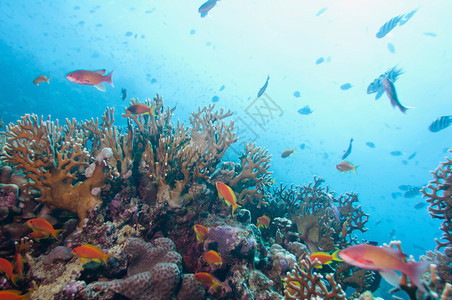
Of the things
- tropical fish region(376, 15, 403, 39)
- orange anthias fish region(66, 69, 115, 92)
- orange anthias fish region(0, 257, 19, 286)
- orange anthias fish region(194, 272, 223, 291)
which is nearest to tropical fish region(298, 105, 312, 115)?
tropical fish region(376, 15, 403, 39)

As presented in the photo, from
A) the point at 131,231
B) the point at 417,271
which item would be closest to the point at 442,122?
the point at 417,271

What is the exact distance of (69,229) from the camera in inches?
117

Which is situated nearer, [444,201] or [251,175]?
[444,201]

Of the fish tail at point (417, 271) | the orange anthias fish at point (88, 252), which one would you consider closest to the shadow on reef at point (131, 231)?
the orange anthias fish at point (88, 252)

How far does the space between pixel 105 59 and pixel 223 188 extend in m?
70.8

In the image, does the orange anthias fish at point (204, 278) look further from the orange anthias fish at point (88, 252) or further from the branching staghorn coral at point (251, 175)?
the branching staghorn coral at point (251, 175)

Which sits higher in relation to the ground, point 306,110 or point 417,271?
point 306,110

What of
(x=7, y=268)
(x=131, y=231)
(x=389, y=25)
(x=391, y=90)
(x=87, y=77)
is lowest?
(x=7, y=268)

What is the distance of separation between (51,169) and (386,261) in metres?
4.60

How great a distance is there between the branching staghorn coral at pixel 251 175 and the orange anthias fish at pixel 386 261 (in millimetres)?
3387

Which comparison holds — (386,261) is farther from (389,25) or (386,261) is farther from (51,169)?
(389,25)

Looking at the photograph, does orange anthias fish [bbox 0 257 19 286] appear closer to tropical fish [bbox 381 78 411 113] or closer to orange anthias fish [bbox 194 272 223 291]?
orange anthias fish [bbox 194 272 223 291]

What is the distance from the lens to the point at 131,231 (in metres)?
3.30

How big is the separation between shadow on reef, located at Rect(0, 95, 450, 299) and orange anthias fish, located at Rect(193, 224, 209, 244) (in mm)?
21
